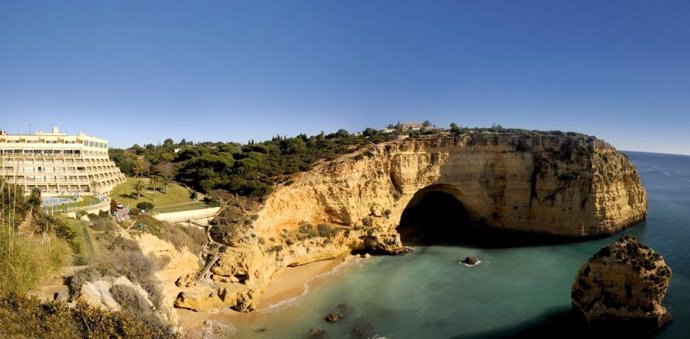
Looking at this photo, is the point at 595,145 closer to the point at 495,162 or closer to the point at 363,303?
the point at 495,162

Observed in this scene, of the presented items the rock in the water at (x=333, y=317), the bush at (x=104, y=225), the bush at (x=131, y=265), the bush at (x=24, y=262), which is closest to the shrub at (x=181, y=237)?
the bush at (x=104, y=225)

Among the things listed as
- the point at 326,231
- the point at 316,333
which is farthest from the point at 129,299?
the point at 326,231

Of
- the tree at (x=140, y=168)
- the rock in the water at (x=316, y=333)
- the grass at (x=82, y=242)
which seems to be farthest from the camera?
the tree at (x=140, y=168)

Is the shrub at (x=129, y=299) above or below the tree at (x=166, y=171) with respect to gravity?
below

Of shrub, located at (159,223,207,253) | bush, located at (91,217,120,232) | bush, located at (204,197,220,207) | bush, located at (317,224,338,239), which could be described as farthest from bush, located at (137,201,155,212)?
bush, located at (317,224,338,239)

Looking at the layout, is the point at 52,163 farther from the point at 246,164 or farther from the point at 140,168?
the point at 246,164

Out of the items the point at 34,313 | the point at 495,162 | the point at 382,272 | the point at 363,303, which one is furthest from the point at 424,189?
the point at 34,313

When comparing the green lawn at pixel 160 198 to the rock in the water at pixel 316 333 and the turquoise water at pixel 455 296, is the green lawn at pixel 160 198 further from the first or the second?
the rock in the water at pixel 316 333

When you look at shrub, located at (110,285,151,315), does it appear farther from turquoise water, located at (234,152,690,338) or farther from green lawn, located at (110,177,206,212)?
green lawn, located at (110,177,206,212)
